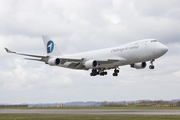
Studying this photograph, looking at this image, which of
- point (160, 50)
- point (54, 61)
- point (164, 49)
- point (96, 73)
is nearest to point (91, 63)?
point (96, 73)

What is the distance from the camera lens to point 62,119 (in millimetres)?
32719

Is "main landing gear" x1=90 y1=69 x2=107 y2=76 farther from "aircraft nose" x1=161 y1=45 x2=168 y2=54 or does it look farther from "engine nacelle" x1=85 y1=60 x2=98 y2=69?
"aircraft nose" x1=161 y1=45 x2=168 y2=54

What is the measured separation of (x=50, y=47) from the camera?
7394 cm

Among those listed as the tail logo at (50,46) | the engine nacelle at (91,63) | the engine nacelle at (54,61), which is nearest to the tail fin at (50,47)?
the tail logo at (50,46)

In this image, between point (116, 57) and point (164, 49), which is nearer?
point (164, 49)

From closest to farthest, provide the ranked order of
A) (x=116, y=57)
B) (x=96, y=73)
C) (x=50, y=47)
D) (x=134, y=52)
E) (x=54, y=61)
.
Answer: (x=134, y=52) < (x=116, y=57) < (x=54, y=61) < (x=96, y=73) < (x=50, y=47)

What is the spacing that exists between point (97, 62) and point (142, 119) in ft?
88.8

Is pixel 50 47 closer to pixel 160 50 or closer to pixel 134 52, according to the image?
pixel 134 52

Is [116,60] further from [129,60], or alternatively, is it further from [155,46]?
[155,46]

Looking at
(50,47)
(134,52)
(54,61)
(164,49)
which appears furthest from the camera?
(50,47)

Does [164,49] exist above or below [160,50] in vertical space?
above

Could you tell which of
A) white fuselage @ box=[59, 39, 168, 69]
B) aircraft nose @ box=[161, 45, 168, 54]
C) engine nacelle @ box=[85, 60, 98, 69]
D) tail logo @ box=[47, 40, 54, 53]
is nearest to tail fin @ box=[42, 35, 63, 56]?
tail logo @ box=[47, 40, 54, 53]

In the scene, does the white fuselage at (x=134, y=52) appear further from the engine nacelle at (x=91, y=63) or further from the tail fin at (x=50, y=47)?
the tail fin at (x=50, y=47)

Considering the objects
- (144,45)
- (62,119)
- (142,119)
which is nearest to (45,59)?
(144,45)
